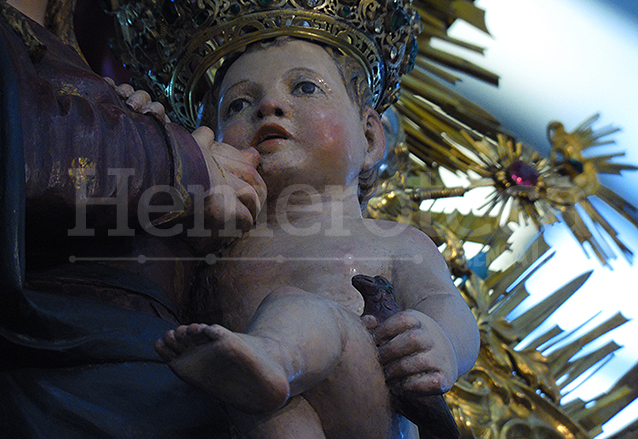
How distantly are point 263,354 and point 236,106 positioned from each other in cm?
77

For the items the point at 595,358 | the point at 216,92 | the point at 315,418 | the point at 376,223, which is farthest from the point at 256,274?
the point at 595,358

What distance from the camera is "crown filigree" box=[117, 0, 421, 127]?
159 cm

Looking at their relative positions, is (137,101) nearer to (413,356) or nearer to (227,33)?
(227,33)

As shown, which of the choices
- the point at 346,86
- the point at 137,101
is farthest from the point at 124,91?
the point at 346,86

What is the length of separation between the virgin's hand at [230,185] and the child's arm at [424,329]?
0.86 feet

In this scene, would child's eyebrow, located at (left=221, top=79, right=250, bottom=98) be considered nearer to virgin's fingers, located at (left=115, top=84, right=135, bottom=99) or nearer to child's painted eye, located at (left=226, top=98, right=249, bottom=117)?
child's painted eye, located at (left=226, top=98, right=249, bottom=117)

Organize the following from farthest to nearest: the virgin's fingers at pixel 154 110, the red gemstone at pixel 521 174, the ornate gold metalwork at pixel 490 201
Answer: the red gemstone at pixel 521 174, the ornate gold metalwork at pixel 490 201, the virgin's fingers at pixel 154 110

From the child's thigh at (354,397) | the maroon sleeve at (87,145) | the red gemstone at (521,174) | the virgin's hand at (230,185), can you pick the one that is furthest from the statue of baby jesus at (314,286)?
the red gemstone at (521,174)

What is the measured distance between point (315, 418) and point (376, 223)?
0.51 m

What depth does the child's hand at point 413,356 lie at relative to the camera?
100cm

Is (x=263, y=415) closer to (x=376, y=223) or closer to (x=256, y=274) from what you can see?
(x=256, y=274)

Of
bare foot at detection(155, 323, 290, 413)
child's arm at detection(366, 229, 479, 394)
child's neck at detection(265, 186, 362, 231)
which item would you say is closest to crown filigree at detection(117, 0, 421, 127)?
child's neck at detection(265, 186, 362, 231)

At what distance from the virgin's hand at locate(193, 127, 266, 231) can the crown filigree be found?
367mm

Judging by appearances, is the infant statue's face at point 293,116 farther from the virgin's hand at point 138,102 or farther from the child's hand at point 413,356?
the child's hand at point 413,356
